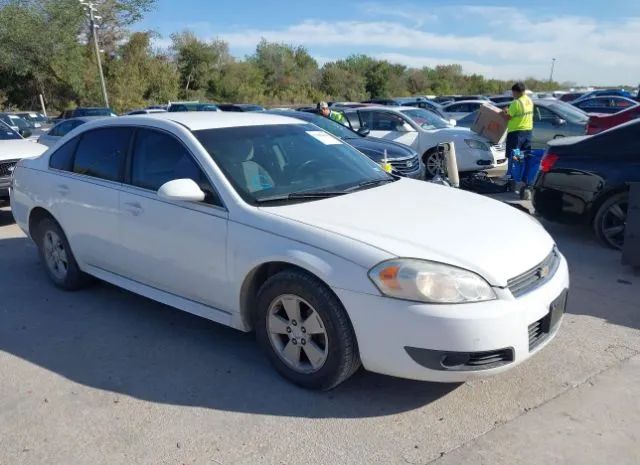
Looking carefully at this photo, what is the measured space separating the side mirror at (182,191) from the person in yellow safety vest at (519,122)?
722cm

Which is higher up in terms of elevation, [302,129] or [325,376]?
[302,129]

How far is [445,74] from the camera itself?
74.1 m

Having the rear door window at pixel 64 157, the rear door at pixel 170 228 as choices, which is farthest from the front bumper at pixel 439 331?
the rear door window at pixel 64 157

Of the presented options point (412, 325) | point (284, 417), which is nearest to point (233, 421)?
point (284, 417)

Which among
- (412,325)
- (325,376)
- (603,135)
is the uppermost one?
(603,135)

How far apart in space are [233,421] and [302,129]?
7.81 ft

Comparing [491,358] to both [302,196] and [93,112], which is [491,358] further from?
[93,112]

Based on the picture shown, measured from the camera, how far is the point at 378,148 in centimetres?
925

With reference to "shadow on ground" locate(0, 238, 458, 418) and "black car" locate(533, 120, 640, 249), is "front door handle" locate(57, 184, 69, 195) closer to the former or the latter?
"shadow on ground" locate(0, 238, 458, 418)

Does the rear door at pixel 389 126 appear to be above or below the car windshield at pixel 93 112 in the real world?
above

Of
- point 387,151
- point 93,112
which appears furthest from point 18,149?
point 93,112

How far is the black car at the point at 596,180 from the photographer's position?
241 inches

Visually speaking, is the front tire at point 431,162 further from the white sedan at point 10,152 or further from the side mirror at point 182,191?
the side mirror at point 182,191

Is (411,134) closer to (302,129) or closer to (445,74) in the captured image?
(302,129)
